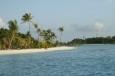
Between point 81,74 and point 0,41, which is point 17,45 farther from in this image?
point 81,74

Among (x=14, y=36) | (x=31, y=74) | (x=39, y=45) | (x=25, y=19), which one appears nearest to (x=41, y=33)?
(x=39, y=45)

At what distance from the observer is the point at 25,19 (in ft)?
331

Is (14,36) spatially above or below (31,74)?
above

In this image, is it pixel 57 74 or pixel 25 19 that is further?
pixel 25 19

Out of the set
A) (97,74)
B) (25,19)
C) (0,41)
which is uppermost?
(25,19)

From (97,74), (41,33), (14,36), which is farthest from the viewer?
(41,33)

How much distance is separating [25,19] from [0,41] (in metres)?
15.2

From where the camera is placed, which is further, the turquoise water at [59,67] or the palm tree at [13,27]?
the palm tree at [13,27]

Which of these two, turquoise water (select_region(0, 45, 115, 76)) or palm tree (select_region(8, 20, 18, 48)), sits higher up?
palm tree (select_region(8, 20, 18, 48))

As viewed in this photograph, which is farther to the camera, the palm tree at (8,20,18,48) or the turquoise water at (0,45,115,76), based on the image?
the palm tree at (8,20,18,48)

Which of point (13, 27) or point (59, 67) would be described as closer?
point (59, 67)

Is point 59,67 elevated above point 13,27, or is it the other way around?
point 13,27

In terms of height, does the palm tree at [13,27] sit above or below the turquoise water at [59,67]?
above

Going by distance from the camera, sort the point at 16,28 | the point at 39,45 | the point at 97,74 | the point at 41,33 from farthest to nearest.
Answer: the point at 41,33
the point at 39,45
the point at 16,28
the point at 97,74
